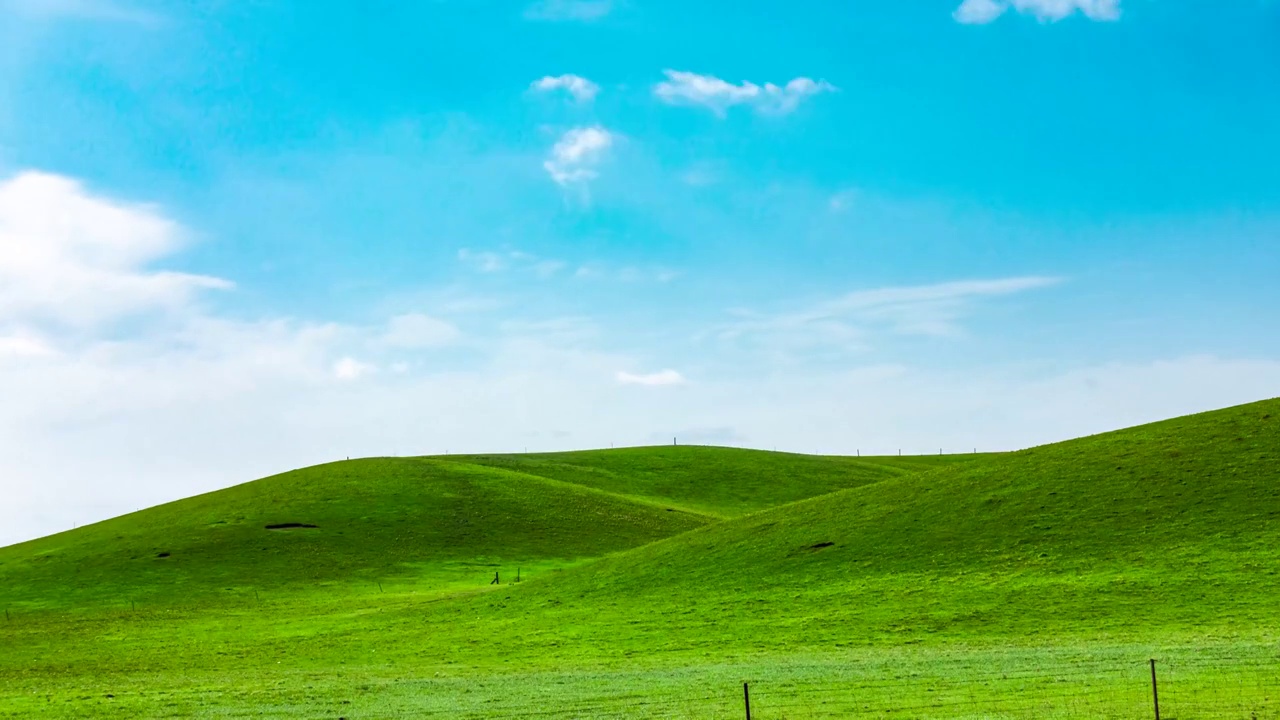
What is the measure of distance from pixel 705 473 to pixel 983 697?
88.4 m

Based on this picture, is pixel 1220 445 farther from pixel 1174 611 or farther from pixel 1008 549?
pixel 1174 611

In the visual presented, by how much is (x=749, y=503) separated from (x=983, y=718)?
3104 inches

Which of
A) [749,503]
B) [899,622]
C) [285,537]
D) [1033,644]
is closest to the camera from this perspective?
[1033,644]

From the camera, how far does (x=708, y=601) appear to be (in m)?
46.4

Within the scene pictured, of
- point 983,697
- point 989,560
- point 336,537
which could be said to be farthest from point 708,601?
point 336,537

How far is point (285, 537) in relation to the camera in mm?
75812

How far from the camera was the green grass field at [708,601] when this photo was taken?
26000 millimetres

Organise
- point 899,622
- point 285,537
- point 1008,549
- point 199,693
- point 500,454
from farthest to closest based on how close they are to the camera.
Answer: point 500,454
point 285,537
point 1008,549
point 899,622
point 199,693

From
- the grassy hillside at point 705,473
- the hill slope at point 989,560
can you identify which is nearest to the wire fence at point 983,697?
the hill slope at point 989,560

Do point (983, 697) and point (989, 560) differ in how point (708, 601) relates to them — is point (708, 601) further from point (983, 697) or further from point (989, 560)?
point (983, 697)

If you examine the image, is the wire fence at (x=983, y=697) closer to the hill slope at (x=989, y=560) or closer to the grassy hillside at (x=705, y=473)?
A: the hill slope at (x=989, y=560)

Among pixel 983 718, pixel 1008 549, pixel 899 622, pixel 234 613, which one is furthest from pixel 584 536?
pixel 983 718

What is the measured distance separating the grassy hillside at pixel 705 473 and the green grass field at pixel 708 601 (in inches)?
617

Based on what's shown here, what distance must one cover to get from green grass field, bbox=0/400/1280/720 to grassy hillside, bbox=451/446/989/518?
1567cm
